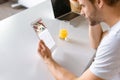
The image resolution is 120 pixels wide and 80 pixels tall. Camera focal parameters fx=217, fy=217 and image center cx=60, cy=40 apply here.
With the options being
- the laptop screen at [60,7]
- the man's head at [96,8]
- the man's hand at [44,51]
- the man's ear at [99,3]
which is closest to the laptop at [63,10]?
the laptop screen at [60,7]

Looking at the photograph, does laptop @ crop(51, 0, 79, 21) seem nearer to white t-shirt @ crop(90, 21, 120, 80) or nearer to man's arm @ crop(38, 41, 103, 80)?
man's arm @ crop(38, 41, 103, 80)

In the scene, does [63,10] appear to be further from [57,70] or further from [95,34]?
[57,70]

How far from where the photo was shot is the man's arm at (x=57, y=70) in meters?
1.03

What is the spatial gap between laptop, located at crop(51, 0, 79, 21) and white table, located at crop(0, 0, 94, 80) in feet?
0.21

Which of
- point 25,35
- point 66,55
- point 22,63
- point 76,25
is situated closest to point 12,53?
point 22,63

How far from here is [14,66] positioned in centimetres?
123

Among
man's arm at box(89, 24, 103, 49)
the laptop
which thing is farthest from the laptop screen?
man's arm at box(89, 24, 103, 49)

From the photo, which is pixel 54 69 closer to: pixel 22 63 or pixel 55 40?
pixel 22 63

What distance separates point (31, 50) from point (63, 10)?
54 cm

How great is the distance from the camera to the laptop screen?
168 centimetres

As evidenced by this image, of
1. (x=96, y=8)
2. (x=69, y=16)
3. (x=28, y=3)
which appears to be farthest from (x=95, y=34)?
(x=28, y=3)

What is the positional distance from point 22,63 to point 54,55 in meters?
0.21

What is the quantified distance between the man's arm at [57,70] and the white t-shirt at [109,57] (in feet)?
0.12

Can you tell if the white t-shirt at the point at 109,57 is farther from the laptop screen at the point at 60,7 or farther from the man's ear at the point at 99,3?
the laptop screen at the point at 60,7
